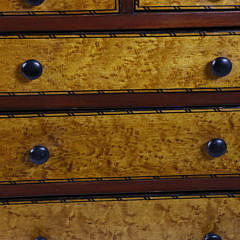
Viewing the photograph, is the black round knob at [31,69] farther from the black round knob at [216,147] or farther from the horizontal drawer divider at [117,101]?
the black round knob at [216,147]

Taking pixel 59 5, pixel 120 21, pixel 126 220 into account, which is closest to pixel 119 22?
pixel 120 21

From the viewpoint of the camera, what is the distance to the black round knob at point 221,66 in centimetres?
61

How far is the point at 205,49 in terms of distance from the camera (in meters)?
0.63

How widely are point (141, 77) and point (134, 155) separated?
181mm

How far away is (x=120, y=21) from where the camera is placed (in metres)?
0.61

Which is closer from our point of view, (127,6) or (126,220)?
(127,6)

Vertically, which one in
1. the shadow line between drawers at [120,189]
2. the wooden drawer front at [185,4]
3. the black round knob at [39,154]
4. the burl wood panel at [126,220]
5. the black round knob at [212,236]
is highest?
the wooden drawer front at [185,4]

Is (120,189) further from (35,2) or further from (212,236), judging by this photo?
(35,2)

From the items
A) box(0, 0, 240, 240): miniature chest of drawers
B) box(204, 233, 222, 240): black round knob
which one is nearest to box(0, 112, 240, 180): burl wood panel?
box(0, 0, 240, 240): miniature chest of drawers

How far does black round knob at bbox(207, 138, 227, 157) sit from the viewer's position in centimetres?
65

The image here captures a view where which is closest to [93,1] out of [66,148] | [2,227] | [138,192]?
[66,148]

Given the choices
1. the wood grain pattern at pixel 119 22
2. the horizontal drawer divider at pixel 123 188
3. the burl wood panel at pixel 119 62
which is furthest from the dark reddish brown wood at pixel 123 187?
the wood grain pattern at pixel 119 22

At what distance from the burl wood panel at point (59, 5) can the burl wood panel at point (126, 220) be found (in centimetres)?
44

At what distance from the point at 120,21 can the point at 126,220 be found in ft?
1.51
